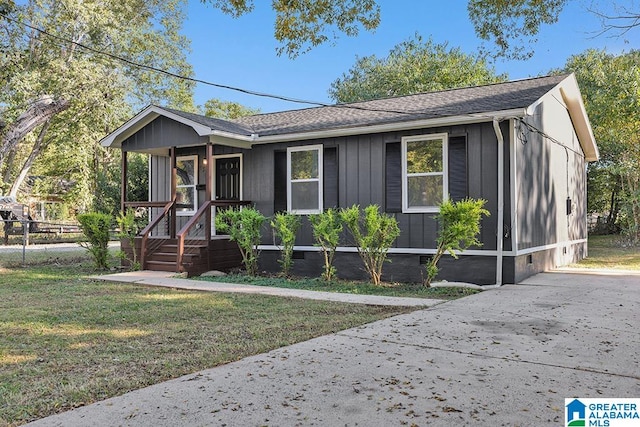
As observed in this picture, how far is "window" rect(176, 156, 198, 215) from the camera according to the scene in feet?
39.9

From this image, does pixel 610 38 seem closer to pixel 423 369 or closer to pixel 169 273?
pixel 423 369

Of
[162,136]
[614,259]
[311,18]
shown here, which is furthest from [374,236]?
[614,259]

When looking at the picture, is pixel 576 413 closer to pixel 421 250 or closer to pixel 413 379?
pixel 413 379

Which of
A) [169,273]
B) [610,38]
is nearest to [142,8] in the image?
[169,273]

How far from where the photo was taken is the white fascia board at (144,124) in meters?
10.1

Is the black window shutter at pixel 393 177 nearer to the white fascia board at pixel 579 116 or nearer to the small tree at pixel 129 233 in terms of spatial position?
the white fascia board at pixel 579 116

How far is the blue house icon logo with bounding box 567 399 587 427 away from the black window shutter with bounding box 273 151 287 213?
8.06m

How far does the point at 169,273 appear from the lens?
9836 millimetres

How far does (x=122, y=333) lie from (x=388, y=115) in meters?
6.76

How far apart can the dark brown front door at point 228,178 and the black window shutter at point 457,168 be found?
490 centimetres

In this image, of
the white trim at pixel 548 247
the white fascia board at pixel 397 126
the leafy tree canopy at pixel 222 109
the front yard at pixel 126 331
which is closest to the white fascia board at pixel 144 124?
the white fascia board at pixel 397 126

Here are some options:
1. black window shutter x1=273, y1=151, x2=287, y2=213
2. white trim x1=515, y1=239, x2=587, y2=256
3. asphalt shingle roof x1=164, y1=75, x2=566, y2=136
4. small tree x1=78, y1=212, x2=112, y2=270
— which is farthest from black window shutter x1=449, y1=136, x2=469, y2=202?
small tree x1=78, y1=212, x2=112, y2=270

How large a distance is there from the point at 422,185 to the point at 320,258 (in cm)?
248

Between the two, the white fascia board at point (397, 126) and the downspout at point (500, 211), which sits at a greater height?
the white fascia board at point (397, 126)
